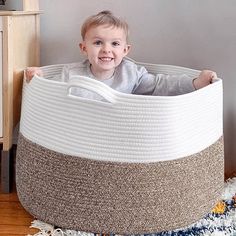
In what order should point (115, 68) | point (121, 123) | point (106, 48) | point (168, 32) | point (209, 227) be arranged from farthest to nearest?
point (168, 32) < point (115, 68) < point (106, 48) < point (209, 227) < point (121, 123)

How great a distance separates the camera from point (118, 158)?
0.90m

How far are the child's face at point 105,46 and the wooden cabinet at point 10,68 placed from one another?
0.19m

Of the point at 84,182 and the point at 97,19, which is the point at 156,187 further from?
the point at 97,19

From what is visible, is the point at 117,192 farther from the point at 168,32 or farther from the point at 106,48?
the point at 168,32

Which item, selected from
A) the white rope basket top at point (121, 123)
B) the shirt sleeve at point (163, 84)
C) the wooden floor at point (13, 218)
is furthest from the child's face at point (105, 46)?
the wooden floor at point (13, 218)

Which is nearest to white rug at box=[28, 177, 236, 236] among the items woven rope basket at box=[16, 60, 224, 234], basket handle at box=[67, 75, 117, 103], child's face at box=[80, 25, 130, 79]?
woven rope basket at box=[16, 60, 224, 234]

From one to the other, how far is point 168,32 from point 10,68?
526 mm

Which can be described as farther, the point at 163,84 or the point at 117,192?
the point at 163,84

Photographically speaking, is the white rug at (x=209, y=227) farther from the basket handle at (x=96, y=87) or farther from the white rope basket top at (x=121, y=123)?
the basket handle at (x=96, y=87)

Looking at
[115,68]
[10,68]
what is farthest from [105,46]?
[10,68]

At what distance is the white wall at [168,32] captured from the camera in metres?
1.34

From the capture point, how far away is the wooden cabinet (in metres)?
1.10

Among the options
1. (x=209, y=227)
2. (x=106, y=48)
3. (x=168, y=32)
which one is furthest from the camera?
(x=168, y=32)

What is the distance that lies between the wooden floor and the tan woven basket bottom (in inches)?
2.4
